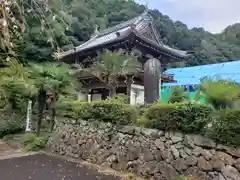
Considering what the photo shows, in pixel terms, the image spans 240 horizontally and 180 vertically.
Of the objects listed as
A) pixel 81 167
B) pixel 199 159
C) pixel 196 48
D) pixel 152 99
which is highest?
pixel 196 48

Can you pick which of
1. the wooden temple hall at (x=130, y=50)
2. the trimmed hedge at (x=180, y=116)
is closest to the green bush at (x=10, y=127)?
the wooden temple hall at (x=130, y=50)

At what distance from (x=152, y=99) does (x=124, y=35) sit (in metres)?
3.54

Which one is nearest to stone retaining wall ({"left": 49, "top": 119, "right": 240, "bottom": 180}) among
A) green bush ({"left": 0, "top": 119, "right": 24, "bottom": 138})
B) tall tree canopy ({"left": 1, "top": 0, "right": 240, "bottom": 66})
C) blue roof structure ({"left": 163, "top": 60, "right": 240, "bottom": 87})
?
green bush ({"left": 0, "top": 119, "right": 24, "bottom": 138})

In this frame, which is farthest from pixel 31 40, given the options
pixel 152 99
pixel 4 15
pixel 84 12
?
Result: pixel 4 15

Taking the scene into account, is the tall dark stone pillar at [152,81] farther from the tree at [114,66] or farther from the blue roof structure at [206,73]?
the blue roof structure at [206,73]

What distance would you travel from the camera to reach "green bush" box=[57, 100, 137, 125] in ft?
21.9

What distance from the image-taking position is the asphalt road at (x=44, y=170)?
5.57 meters

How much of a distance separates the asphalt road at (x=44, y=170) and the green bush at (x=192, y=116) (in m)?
2.05

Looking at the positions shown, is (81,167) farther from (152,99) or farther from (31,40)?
(31,40)

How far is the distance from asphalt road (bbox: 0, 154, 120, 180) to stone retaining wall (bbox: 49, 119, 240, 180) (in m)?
0.64

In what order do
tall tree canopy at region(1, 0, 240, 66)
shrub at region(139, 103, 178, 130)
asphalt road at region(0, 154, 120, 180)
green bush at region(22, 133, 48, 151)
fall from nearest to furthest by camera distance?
shrub at region(139, 103, 178, 130), asphalt road at region(0, 154, 120, 180), green bush at region(22, 133, 48, 151), tall tree canopy at region(1, 0, 240, 66)

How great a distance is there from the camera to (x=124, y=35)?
9953 millimetres

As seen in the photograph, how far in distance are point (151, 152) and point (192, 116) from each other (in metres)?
1.40

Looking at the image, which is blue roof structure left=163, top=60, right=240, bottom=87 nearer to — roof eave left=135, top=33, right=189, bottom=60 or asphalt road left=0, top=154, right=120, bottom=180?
roof eave left=135, top=33, right=189, bottom=60
